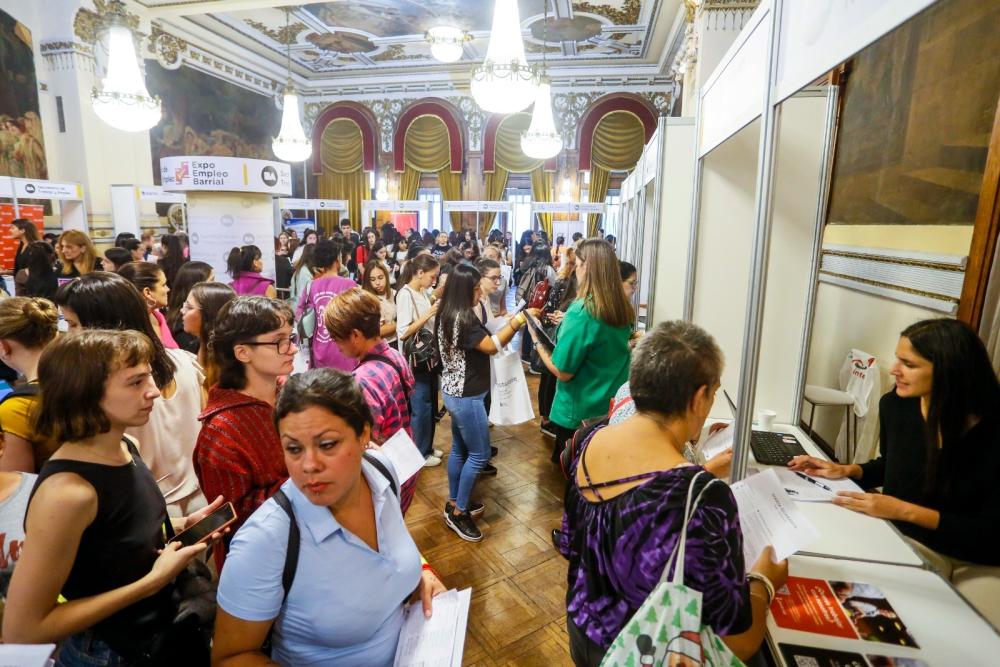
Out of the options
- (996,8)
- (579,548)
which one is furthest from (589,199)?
(579,548)

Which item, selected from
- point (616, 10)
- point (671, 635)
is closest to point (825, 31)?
point (671, 635)

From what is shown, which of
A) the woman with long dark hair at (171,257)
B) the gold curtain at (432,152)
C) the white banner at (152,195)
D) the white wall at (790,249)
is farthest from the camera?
the gold curtain at (432,152)

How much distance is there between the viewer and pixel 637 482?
109 cm

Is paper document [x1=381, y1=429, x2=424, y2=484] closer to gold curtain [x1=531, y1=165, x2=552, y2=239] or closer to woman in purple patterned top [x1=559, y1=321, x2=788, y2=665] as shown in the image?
woman in purple patterned top [x1=559, y1=321, x2=788, y2=665]

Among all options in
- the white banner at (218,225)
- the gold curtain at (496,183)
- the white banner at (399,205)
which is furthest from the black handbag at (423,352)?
the gold curtain at (496,183)

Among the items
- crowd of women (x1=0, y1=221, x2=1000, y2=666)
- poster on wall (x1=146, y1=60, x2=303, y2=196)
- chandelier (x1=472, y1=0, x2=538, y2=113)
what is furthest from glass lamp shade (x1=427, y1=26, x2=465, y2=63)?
poster on wall (x1=146, y1=60, x2=303, y2=196)

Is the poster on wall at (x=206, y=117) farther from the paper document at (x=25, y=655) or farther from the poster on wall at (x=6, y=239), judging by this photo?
the paper document at (x=25, y=655)

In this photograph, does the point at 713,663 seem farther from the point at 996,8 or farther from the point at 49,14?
the point at 49,14

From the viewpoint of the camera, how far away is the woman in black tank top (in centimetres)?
108

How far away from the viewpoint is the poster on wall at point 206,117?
10.1 metres

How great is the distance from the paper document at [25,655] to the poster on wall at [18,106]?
9.47 m

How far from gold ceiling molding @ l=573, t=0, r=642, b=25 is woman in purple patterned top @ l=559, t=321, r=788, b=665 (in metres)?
9.72

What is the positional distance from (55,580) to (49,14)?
1021cm

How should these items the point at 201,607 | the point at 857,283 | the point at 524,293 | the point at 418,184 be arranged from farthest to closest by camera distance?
the point at 418,184, the point at 524,293, the point at 857,283, the point at 201,607
